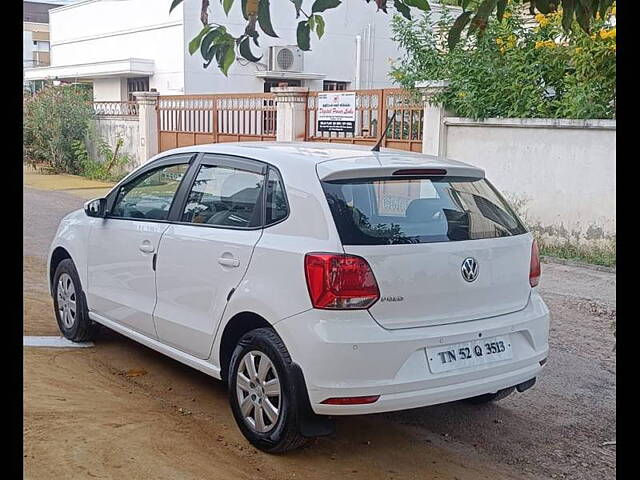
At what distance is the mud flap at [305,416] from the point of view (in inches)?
156

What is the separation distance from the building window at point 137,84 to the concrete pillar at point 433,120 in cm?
1479

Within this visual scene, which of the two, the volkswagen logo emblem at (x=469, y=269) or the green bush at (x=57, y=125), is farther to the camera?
the green bush at (x=57, y=125)

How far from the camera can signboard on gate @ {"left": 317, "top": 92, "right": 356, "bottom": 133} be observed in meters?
13.7

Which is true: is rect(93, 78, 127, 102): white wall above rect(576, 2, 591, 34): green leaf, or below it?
above

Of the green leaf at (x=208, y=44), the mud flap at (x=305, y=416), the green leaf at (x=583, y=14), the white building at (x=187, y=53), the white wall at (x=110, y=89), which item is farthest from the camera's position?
the white wall at (x=110, y=89)

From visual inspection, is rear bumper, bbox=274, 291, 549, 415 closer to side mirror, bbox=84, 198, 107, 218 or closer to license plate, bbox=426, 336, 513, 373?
license plate, bbox=426, 336, 513, 373

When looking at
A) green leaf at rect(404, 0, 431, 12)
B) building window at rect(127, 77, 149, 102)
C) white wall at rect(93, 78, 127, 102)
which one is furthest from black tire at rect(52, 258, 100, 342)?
white wall at rect(93, 78, 127, 102)

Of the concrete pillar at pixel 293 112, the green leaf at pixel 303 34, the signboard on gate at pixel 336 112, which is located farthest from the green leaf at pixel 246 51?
the concrete pillar at pixel 293 112

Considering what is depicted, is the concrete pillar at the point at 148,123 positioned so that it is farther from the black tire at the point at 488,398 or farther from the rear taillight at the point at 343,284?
the rear taillight at the point at 343,284

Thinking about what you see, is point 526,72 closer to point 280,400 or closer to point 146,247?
point 146,247

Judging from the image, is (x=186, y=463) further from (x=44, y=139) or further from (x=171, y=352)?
(x=44, y=139)

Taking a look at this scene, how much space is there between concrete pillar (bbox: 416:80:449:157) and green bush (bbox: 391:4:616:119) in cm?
15

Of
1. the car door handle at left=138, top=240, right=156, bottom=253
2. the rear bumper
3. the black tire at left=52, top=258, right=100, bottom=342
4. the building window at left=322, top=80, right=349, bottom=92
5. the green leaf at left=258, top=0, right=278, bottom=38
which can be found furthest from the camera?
the building window at left=322, top=80, right=349, bottom=92

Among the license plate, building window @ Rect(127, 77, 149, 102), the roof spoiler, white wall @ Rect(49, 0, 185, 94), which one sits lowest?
the license plate
